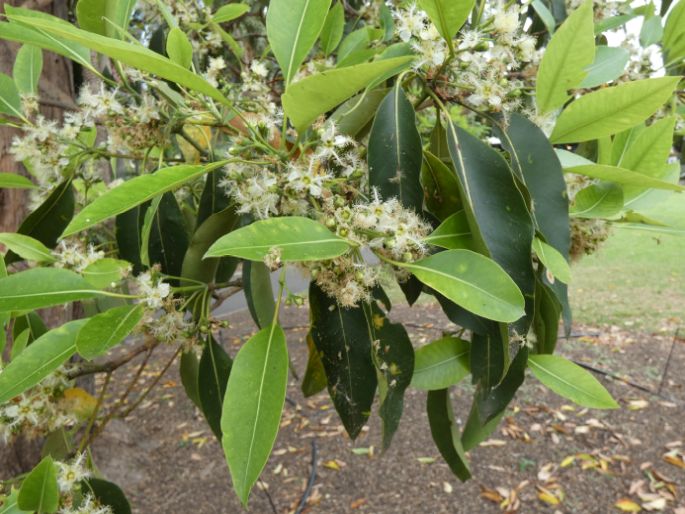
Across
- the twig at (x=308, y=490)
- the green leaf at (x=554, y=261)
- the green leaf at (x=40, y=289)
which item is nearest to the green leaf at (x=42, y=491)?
the green leaf at (x=40, y=289)

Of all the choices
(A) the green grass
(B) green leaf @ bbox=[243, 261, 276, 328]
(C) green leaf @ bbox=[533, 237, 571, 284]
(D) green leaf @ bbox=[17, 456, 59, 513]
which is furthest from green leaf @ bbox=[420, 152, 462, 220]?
(A) the green grass

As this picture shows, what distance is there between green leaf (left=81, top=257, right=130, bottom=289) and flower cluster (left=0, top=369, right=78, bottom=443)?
0.27 m

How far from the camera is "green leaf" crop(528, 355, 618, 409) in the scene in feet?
2.60

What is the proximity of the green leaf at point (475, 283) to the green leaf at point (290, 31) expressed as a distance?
0.30 metres

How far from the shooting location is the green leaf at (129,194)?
1.74ft

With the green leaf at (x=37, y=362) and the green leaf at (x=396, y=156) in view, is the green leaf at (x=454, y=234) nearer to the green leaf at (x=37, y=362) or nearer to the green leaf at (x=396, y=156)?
the green leaf at (x=396, y=156)

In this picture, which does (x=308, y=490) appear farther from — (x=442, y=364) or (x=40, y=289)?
(x=40, y=289)

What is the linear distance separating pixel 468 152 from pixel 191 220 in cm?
84

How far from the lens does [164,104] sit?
34.8 inches

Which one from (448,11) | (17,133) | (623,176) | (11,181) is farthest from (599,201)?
(17,133)

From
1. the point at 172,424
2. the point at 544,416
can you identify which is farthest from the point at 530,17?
the point at 172,424

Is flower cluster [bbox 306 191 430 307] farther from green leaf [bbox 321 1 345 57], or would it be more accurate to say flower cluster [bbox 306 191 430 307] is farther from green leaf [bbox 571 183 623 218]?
green leaf [bbox 321 1 345 57]

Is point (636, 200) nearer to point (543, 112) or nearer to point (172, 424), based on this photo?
point (543, 112)

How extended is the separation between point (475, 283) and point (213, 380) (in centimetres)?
64
